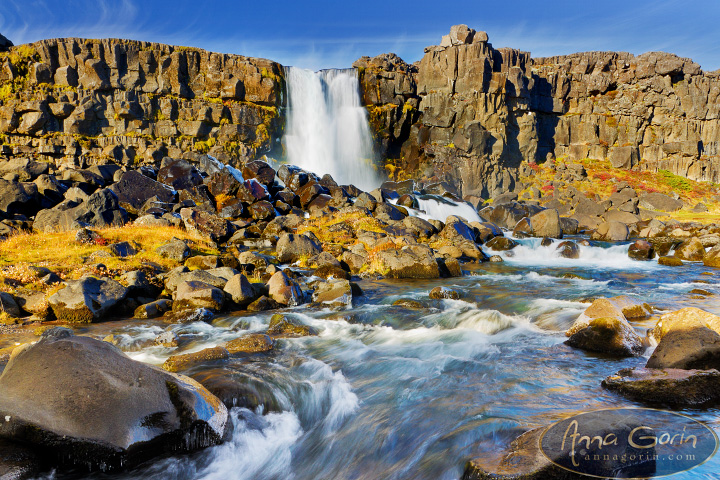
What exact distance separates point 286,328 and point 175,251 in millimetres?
8321

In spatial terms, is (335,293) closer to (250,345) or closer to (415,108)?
(250,345)

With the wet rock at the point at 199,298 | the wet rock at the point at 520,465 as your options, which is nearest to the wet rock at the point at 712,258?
the wet rock at the point at 520,465

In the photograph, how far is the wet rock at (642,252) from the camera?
23484mm

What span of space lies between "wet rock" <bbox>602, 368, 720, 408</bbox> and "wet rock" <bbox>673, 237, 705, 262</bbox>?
19686 millimetres

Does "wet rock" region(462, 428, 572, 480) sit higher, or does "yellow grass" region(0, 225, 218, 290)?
"yellow grass" region(0, 225, 218, 290)

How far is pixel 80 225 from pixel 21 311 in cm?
879

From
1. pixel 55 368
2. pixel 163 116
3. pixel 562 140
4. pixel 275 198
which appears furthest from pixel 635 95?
pixel 55 368

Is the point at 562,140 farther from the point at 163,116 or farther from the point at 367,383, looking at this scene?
the point at 367,383

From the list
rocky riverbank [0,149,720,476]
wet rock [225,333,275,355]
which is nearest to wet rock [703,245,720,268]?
rocky riverbank [0,149,720,476]

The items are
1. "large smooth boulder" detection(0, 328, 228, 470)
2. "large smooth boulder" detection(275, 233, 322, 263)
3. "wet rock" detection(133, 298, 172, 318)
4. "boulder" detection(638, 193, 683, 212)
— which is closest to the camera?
"large smooth boulder" detection(0, 328, 228, 470)

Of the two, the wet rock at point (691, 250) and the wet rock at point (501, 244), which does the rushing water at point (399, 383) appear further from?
the wet rock at point (501, 244)

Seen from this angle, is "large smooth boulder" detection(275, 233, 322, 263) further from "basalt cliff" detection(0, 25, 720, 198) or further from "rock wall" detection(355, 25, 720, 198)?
"rock wall" detection(355, 25, 720, 198)

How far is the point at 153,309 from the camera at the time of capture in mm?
12484

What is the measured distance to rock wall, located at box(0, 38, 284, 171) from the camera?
45.8 m
